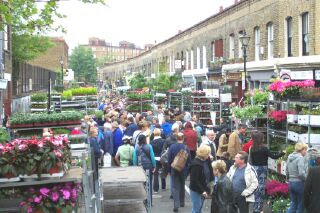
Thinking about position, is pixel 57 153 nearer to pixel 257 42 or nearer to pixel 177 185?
pixel 177 185

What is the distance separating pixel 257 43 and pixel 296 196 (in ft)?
67.1

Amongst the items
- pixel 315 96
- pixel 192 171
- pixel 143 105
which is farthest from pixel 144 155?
pixel 143 105

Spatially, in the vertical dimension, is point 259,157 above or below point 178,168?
above

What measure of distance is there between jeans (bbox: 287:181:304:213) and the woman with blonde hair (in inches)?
68.9

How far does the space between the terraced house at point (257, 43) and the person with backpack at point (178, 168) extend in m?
7.06

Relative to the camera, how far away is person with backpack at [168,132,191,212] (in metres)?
12.8

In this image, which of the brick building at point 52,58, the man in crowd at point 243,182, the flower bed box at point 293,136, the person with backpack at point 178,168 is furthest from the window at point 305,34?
the brick building at point 52,58

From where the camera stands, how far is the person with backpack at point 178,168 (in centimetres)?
1280

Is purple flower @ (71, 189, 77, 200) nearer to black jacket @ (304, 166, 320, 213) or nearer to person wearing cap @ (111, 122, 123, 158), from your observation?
black jacket @ (304, 166, 320, 213)

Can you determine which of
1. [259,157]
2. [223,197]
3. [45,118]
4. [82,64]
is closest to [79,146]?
[45,118]

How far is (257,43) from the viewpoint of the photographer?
30.9 meters

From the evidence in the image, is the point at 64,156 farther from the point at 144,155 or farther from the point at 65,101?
the point at 65,101

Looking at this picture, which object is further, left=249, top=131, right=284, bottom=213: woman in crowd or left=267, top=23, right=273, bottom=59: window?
left=267, top=23, right=273, bottom=59: window

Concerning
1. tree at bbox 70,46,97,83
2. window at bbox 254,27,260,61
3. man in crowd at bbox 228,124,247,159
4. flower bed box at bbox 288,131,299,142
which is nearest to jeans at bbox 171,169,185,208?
man in crowd at bbox 228,124,247,159
